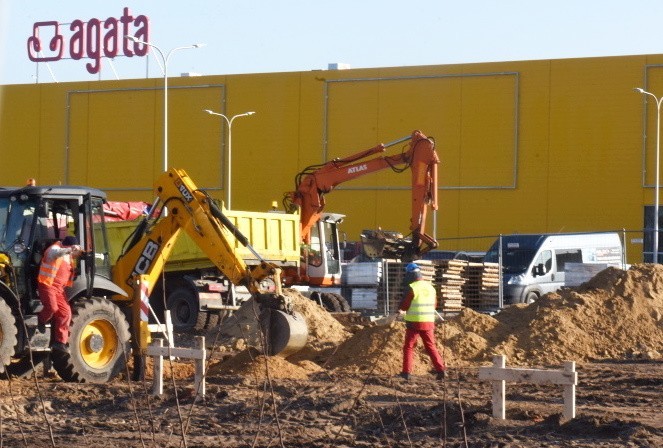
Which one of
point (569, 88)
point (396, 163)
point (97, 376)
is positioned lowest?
point (97, 376)

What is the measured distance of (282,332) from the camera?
57.8 feet

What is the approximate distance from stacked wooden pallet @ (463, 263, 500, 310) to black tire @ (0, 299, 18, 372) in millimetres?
17146

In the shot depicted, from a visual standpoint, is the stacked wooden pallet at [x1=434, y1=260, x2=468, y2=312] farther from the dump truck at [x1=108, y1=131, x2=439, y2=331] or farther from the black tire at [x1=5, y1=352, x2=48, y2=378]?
the black tire at [x1=5, y1=352, x2=48, y2=378]

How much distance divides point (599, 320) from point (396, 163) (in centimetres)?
787

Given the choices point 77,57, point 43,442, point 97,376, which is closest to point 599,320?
point 97,376

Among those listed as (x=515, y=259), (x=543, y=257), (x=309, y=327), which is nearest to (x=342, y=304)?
(x=309, y=327)

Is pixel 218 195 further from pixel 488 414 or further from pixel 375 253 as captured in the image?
pixel 488 414

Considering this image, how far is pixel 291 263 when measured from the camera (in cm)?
2758

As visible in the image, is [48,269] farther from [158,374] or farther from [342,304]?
[342,304]

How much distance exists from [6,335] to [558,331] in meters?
9.90

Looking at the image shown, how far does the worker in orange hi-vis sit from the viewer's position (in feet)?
47.1

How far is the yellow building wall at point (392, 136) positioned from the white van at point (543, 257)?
15639 millimetres

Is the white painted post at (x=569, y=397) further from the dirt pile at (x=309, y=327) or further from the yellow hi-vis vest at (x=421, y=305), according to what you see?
the dirt pile at (x=309, y=327)

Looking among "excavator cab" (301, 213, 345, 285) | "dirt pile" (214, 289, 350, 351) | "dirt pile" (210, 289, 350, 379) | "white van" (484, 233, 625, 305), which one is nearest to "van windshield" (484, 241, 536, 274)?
"white van" (484, 233, 625, 305)
